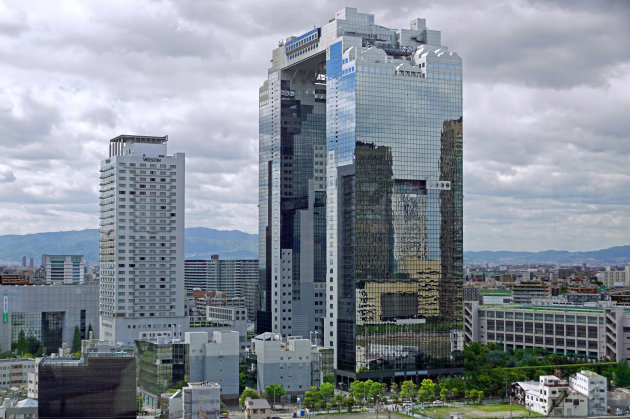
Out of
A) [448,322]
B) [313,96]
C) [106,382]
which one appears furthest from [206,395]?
[313,96]

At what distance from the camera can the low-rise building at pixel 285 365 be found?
61.8m

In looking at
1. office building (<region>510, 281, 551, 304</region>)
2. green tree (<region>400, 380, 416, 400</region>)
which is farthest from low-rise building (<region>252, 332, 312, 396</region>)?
office building (<region>510, 281, 551, 304</region>)

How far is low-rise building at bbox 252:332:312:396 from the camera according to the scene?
61750mm

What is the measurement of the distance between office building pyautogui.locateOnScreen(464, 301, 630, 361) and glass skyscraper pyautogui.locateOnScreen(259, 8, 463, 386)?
46.7 feet

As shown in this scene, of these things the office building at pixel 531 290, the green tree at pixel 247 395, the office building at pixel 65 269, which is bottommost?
the green tree at pixel 247 395

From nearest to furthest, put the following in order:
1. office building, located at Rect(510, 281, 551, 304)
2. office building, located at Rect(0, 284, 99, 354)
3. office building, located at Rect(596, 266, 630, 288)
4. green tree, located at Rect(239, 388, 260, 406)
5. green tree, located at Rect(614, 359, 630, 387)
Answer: green tree, located at Rect(239, 388, 260, 406) → green tree, located at Rect(614, 359, 630, 387) → office building, located at Rect(0, 284, 99, 354) → office building, located at Rect(510, 281, 551, 304) → office building, located at Rect(596, 266, 630, 288)

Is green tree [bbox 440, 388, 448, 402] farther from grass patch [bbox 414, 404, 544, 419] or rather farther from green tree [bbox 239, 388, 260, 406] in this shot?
green tree [bbox 239, 388, 260, 406]

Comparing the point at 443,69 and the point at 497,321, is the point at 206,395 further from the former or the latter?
the point at 497,321

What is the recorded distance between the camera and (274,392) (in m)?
59.5

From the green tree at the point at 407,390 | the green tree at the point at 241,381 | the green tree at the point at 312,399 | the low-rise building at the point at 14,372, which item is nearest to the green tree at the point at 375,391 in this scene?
the green tree at the point at 407,390

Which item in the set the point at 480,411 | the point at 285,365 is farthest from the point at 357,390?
the point at 480,411

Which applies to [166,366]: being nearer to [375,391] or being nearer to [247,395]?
[247,395]

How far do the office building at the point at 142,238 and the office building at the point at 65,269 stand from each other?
8315 cm

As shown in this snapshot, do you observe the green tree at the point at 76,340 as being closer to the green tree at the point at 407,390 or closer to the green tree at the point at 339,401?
the green tree at the point at 339,401
